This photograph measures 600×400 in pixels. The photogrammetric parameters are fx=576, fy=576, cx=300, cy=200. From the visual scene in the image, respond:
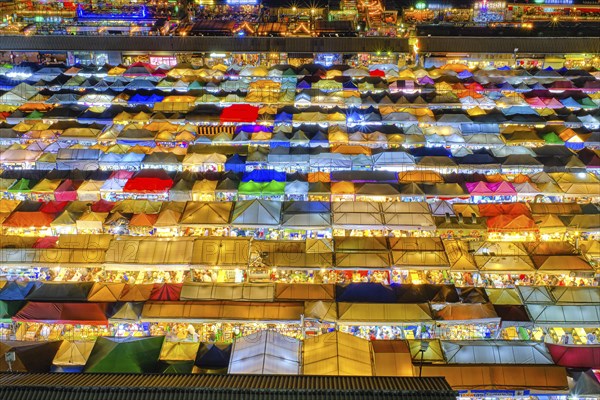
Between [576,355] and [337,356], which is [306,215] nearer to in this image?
[337,356]

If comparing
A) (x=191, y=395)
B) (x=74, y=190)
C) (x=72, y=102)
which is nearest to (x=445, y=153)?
(x=74, y=190)

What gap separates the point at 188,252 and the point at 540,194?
10.9 metres

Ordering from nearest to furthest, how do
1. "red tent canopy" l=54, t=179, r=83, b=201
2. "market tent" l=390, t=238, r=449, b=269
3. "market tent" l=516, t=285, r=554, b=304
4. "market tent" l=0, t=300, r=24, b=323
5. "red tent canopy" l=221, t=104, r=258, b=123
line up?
1. "market tent" l=0, t=300, r=24, b=323
2. "market tent" l=516, t=285, r=554, b=304
3. "market tent" l=390, t=238, r=449, b=269
4. "red tent canopy" l=54, t=179, r=83, b=201
5. "red tent canopy" l=221, t=104, r=258, b=123

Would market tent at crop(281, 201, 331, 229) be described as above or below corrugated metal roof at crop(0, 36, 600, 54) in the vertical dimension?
below

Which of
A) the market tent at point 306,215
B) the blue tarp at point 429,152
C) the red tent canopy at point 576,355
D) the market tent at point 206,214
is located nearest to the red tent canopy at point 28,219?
the market tent at point 206,214

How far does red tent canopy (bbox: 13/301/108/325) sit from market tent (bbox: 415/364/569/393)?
7.22m

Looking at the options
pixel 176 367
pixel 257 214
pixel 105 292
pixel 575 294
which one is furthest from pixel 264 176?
pixel 575 294

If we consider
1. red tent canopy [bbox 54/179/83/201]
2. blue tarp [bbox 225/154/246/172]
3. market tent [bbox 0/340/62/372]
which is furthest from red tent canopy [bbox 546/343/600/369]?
red tent canopy [bbox 54/179/83/201]

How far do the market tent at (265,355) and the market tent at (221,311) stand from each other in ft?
4.24

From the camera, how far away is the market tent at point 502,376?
426 inches

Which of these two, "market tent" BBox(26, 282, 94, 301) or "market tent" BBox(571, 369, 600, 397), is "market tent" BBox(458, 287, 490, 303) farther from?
"market tent" BBox(26, 282, 94, 301)

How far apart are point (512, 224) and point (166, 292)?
31.3 ft

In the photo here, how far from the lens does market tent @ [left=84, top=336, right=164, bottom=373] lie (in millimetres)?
11055

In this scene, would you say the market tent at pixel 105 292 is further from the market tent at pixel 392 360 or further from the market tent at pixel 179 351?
the market tent at pixel 392 360
